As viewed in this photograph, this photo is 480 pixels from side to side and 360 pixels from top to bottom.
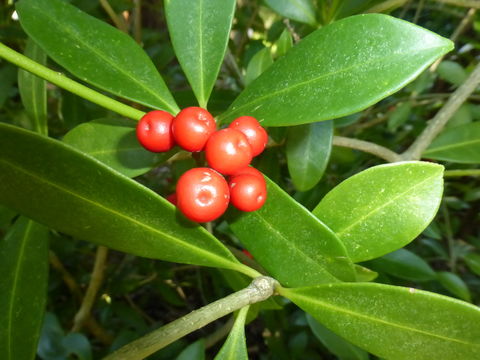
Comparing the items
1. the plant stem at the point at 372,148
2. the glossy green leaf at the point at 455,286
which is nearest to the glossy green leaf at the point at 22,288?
the plant stem at the point at 372,148

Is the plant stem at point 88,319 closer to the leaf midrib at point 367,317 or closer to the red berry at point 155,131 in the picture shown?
the red berry at point 155,131

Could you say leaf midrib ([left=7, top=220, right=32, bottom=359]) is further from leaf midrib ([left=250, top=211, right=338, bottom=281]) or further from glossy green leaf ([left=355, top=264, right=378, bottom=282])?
glossy green leaf ([left=355, top=264, right=378, bottom=282])

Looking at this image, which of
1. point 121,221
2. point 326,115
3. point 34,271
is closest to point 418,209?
point 326,115

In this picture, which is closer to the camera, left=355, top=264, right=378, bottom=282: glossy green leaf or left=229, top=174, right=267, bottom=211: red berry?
left=229, top=174, right=267, bottom=211: red berry

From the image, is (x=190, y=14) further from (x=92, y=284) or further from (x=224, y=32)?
(x=92, y=284)

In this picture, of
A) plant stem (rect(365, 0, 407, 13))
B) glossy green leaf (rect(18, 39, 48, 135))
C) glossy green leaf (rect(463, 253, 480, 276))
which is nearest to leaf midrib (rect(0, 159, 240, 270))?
glossy green leaf (rect(18, 39, 48, 135))

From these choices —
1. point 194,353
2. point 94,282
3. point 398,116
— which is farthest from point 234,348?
point 398,116
